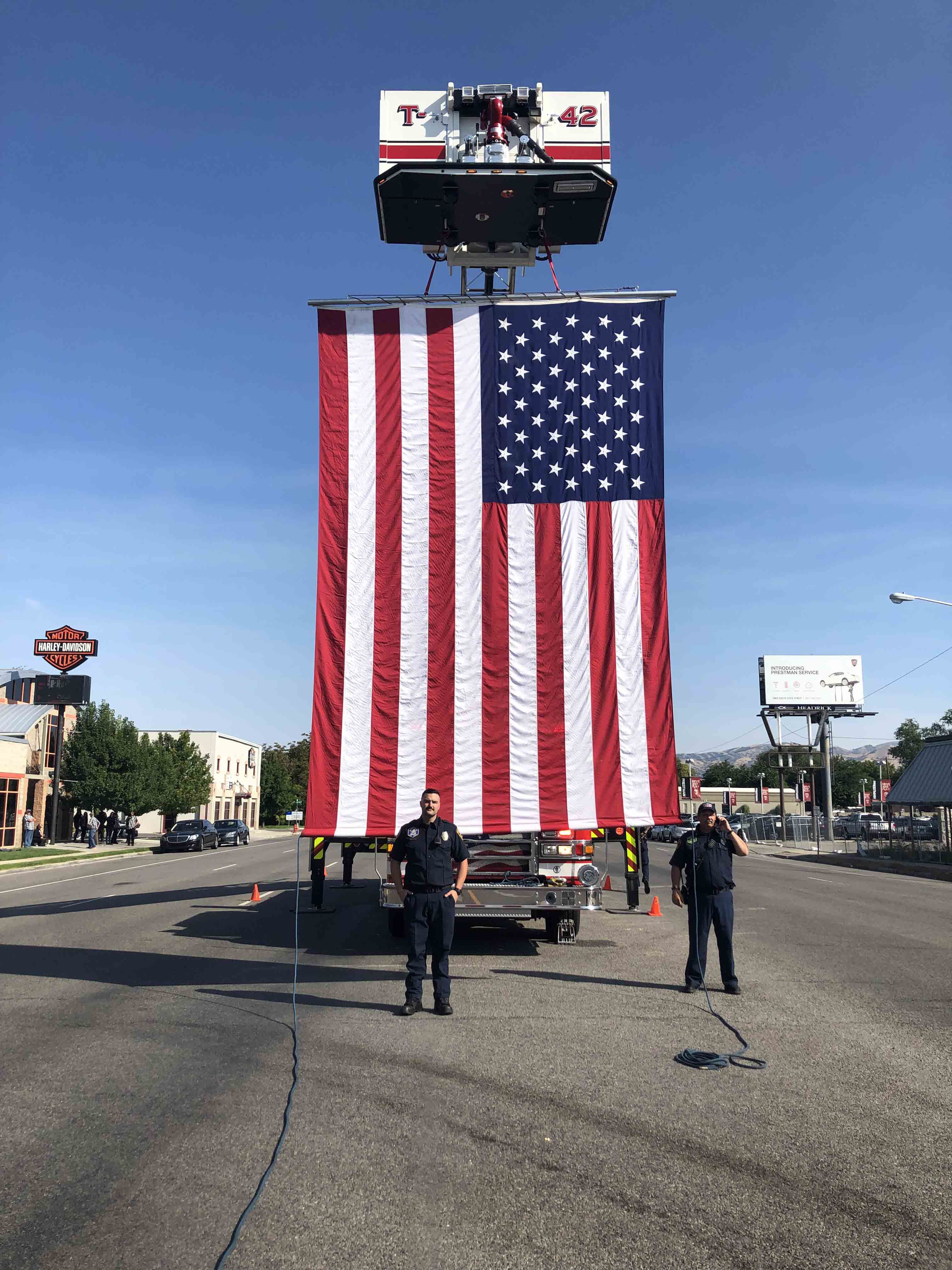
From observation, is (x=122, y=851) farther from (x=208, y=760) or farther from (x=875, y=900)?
(x=208, y=760)

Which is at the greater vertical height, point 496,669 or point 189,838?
point 496,669

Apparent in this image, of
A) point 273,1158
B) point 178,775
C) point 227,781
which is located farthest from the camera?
point 227,781

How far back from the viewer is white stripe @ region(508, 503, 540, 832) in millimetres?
9891

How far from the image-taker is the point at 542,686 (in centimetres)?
1005

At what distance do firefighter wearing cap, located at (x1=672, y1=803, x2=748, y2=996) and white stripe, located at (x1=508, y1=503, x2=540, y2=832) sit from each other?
1603 millimetres

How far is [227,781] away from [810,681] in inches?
2011

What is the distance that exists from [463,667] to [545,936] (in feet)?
14.7

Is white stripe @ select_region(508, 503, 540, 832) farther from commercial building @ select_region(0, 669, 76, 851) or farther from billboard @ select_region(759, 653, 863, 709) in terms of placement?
billboard @ select_region(759, 653, 863, 709)

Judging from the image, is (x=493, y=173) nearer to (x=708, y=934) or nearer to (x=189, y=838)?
(x=708, y=934)

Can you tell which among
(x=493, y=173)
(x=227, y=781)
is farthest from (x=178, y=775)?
(x=493, y=173)

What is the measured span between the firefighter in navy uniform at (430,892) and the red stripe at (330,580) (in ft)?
5.59

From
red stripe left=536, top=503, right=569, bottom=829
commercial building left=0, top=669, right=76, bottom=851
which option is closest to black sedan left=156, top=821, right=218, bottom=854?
commercial building left=0, top=669, right=76, bottom=851

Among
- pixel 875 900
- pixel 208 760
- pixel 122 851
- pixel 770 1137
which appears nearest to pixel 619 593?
pixel 770 1137

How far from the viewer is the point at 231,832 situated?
52.0 m
